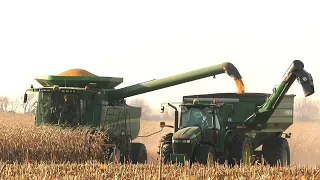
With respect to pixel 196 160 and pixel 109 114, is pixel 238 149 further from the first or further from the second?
pixel 109 114

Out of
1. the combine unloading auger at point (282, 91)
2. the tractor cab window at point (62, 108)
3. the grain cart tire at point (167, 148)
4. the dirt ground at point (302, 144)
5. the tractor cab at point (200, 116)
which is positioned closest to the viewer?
the grain cart tire at point (167, 148)

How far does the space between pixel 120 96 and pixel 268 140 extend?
467cm

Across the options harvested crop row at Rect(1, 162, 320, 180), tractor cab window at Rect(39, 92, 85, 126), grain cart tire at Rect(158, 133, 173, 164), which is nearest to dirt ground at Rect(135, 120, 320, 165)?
tractor cab window at Rect(39, 92, 85, 126)

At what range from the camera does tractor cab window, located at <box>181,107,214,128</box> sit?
17125 millimetres

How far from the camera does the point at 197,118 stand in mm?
17219

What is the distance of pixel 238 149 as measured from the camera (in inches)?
682

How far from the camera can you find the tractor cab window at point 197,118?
674 inches

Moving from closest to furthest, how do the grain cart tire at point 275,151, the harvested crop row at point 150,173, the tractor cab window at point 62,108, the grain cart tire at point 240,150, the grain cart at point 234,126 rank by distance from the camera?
the harvested crop row at point 150,173, the grain cart at point 234,126, the grain cart tire at point 240,150, the tractor cab window at point 62,108, the grain cart tire at point 275,151

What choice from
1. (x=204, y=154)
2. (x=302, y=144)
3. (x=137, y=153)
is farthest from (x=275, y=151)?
(x=302, y=144)

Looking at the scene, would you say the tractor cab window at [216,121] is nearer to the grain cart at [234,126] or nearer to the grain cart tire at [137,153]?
the grain cart at [234,126]

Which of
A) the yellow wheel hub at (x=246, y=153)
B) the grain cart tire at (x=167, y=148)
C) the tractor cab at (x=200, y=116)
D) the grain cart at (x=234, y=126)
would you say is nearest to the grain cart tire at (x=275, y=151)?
the grain cart at (x=234, y=126)

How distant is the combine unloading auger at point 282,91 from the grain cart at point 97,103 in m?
1.34

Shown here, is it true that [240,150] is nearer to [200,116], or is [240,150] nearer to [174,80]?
[200,116]

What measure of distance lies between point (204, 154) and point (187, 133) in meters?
0.65
